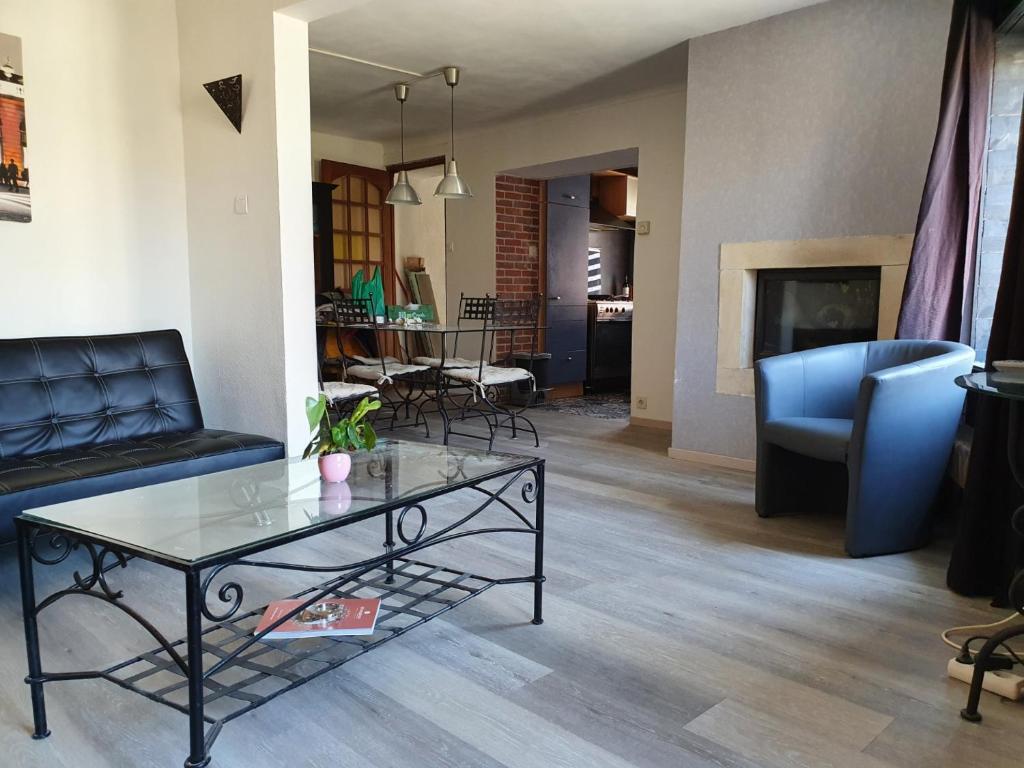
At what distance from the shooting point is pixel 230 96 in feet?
10.6

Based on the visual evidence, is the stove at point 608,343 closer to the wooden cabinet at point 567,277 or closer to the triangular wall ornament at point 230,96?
the wooden cabinet at point 567,277

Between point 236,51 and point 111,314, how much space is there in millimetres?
1359

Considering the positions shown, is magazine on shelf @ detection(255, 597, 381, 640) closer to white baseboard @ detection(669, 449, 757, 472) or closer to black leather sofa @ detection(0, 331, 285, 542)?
black leather sofa @ detection(0, 331, 285, 542)

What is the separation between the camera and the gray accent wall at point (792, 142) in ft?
11.1

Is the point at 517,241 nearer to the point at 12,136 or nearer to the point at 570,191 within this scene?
the point at 570,191

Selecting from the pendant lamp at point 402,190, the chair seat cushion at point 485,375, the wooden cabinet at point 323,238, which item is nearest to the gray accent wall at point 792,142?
the chair seat cushion at point 485,375

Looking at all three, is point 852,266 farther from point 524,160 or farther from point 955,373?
point 524,160

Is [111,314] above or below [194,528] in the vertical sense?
above

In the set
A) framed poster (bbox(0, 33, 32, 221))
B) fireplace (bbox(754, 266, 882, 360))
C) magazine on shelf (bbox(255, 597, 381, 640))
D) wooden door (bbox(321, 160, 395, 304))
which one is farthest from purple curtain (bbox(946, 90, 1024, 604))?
wooden door (bbox(321, 160, 395, 304))

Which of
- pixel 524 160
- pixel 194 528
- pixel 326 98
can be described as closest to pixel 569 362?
pixel 524 160

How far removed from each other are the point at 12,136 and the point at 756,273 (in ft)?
12.0

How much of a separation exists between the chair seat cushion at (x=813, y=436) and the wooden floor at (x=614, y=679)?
0.38 m

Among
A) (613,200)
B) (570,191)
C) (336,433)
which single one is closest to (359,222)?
(570,191)

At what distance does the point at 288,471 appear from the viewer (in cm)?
Result: 207
